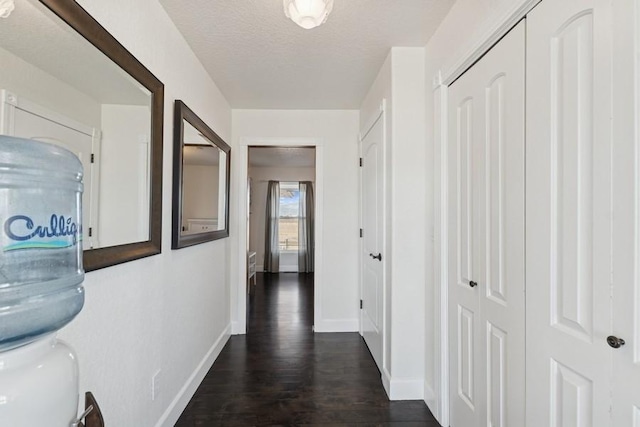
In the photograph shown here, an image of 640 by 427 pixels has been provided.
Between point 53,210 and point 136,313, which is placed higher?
point 53,210

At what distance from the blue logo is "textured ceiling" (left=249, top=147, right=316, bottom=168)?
4.45 m

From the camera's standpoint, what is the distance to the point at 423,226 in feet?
7.00

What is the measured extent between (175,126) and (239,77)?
0.97 m

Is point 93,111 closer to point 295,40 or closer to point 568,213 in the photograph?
point 295,40

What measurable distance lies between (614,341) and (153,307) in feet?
5.99

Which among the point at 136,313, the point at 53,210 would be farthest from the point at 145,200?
the point at 53,210

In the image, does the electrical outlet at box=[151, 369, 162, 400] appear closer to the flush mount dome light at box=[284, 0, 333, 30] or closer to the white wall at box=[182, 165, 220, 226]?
the white wall at box=[182, 165, 220, 226]

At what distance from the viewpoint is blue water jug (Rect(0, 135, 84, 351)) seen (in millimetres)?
503

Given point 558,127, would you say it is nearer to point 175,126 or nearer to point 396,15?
point 396,15

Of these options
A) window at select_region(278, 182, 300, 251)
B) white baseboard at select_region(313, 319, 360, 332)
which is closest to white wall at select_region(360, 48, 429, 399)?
white baseboard at select_region(313, 319, 360, 332)

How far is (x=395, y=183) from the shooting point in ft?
7.00

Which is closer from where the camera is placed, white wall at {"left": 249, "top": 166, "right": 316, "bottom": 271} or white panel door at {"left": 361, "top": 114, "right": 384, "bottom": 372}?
white panel door at {"left": 361, "top": 114, "right": 384, "bottom": 372}

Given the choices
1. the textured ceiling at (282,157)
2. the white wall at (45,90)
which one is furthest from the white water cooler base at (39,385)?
the textured ceiling at (282,157)

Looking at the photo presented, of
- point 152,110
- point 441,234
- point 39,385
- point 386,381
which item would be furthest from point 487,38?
point 386,381
